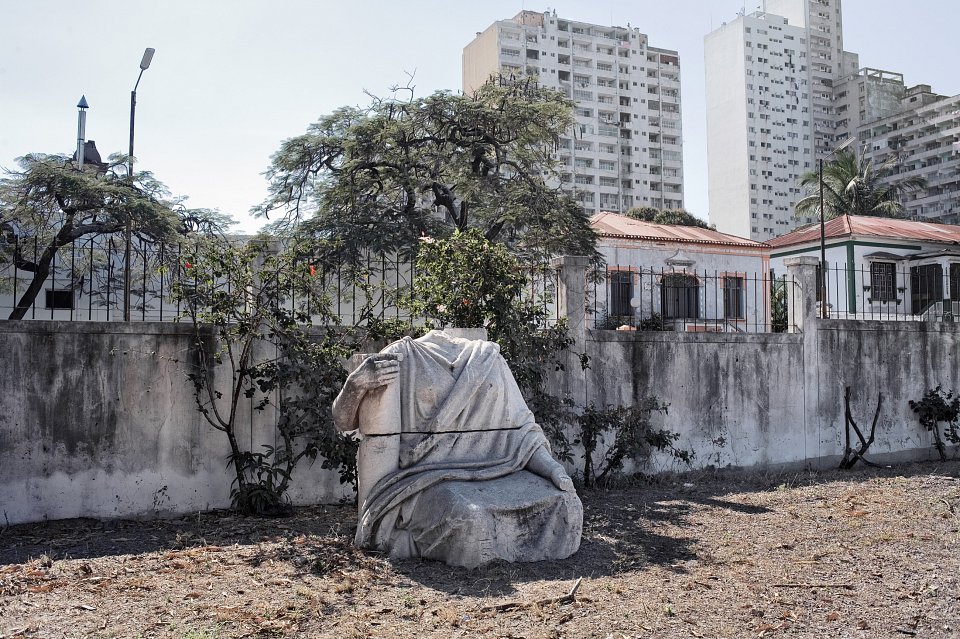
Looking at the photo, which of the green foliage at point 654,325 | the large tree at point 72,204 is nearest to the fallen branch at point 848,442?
the green foliage at point 654,325

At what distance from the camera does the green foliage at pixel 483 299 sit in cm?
682

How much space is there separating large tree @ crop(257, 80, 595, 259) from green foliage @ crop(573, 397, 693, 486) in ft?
18.6

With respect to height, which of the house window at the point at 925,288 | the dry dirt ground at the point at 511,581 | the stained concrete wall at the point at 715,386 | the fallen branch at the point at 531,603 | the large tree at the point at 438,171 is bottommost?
the dry dirt ground at the point at 511,581

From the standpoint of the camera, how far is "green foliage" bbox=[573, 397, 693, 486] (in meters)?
7.77

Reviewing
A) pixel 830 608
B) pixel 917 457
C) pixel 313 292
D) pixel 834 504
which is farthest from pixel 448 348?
pixel 917 457

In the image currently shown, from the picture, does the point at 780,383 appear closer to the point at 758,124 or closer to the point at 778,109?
the point at 758,124

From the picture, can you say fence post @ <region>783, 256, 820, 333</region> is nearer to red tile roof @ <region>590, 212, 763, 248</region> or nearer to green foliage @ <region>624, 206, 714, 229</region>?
red tile roof @ <region>590, 212, 763, 248</region>

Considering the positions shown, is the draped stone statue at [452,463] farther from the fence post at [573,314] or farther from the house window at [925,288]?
the house window at [925,288]

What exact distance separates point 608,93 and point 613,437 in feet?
178

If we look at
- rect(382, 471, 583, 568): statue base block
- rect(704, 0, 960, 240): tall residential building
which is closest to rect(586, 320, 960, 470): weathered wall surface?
rect(382, 471, 583, 568): statue base block

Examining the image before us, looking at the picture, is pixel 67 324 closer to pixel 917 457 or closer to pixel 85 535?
pixel 85 535

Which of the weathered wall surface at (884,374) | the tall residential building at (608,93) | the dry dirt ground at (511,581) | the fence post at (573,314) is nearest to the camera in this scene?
the dry dirt ground at (511,581)

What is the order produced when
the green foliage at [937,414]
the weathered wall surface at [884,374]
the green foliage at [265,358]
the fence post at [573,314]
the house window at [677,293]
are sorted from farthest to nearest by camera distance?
the green foliage at [937,414] < the weathered wall surface at [884,374] < the house window at [677,293] < the fence post at [573,314] < the green foliage at [265,358]

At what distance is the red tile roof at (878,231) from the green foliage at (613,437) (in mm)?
17288
